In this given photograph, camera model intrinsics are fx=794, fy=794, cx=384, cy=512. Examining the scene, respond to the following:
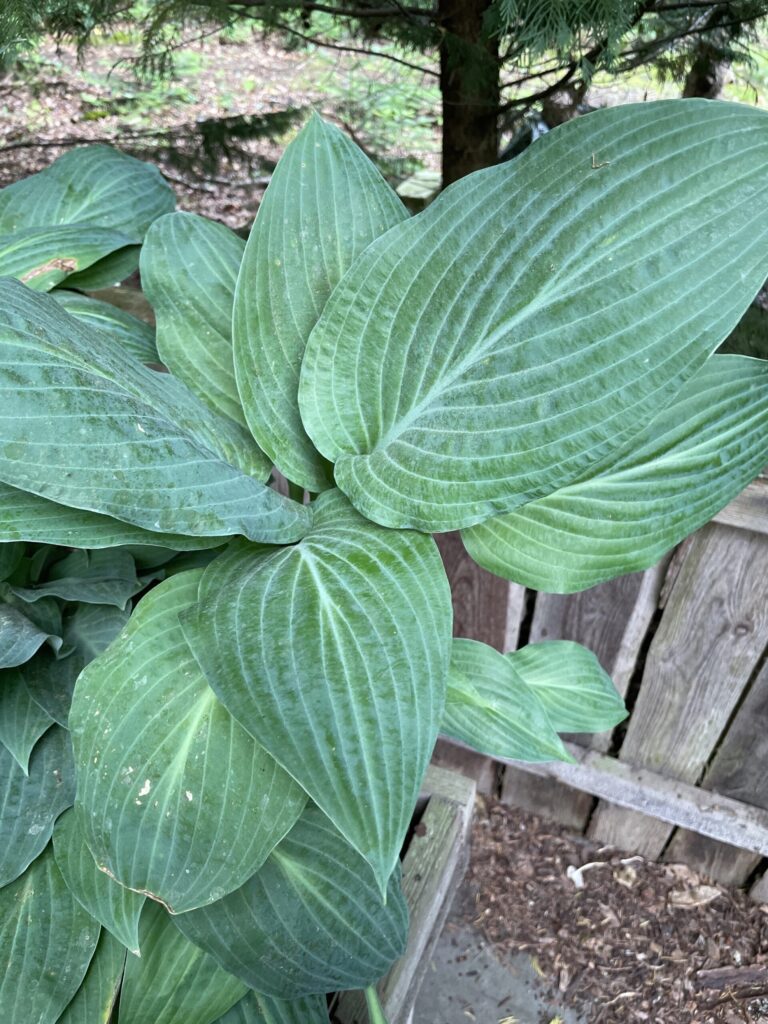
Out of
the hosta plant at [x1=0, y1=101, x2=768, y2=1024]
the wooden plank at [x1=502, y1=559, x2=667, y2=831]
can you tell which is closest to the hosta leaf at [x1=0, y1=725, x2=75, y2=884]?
the hosta plant at [x1=0, y1=101, x2=768, y2=1024]

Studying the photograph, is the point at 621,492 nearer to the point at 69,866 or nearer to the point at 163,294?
the point at 163,294

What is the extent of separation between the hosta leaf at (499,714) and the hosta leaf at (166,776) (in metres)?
0.38

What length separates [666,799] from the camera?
65.5 inches

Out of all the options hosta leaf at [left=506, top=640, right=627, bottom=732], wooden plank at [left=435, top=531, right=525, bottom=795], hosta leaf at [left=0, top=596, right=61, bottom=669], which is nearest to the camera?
hosta leaf at [left=0, top=596, right=61, bottom=669]

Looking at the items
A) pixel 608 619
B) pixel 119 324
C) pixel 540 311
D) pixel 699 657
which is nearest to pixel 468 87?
pixel 119 324

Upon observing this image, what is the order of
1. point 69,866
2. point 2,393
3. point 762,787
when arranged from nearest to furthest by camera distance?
point 2,393, point 69,866, point 762,787

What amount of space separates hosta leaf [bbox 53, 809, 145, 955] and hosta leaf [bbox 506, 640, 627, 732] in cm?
65

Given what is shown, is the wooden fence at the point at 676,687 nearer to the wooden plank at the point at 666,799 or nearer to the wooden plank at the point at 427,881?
the wooden plank at the point at 666,799

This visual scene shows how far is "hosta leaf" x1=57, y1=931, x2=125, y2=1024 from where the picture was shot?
980 millimetres

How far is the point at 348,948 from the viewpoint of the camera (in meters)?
0.96

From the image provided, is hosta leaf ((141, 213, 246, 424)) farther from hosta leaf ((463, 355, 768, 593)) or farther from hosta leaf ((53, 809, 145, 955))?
hosta leaf ((53, 809, 145, 955))

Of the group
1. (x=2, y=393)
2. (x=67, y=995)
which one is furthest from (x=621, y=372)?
(x=67, y=995)

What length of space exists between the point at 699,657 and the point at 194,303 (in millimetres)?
1116

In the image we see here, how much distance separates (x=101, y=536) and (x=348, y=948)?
0.61 meters
